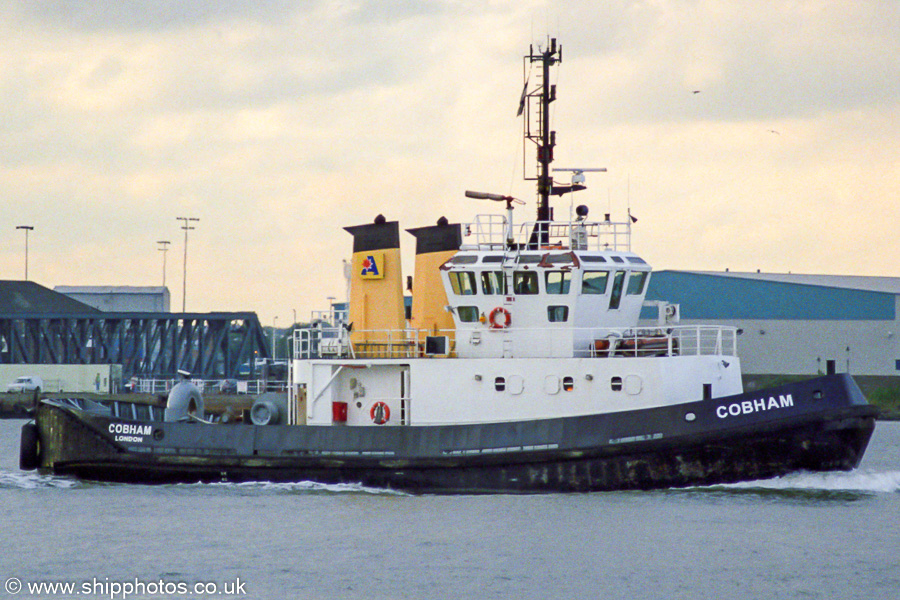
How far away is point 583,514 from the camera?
18844 mm

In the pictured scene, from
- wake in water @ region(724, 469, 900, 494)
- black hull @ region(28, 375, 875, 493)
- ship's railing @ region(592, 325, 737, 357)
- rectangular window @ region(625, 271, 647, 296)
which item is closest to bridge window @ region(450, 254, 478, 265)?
ship's railing @ region(592, 325, 737, 357)

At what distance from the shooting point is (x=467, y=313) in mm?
22172

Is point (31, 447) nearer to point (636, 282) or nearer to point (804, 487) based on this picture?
point (636, 282)

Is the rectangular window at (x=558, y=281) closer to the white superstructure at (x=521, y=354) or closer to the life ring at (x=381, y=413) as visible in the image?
the white superstructure at (x=521, y=354)

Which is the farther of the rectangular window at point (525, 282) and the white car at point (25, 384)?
the white car at point (25, 384)

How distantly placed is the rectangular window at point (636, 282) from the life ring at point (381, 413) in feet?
15.5

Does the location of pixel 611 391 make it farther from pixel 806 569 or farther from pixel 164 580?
pixel 164 580

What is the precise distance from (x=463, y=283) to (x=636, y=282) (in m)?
3.08

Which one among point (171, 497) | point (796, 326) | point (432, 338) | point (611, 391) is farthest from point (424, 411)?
point (796, 326)

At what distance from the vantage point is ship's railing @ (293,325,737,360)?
2086 cm

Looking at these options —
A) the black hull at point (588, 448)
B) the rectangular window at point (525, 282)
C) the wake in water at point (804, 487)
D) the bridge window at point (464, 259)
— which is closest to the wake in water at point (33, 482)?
the black hull at point (588, 448)

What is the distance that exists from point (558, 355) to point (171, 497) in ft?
23.5

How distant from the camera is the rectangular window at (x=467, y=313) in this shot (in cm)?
2211

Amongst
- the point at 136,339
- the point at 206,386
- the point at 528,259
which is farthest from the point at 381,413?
the point at 136,339
